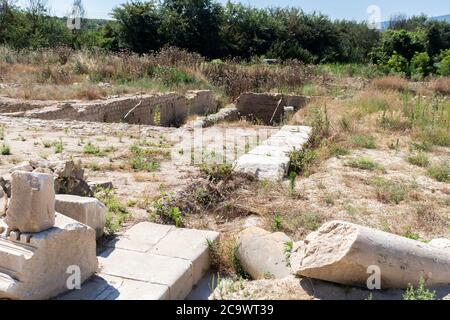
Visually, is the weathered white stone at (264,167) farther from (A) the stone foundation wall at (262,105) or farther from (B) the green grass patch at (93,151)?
(A) the stone foundation wall at (262,105)

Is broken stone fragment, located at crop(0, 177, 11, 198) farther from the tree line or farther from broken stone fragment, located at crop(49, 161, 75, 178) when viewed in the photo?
the tree line

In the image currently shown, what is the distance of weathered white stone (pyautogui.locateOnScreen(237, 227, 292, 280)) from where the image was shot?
3.33m

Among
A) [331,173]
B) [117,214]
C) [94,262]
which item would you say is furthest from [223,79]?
[94,262]

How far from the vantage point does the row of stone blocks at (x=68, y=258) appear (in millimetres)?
2631

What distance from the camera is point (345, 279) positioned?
2.92 m

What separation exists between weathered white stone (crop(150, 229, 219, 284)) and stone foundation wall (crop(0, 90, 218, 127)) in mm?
5490

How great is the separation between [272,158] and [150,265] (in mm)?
3495

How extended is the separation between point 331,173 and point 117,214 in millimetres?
3164

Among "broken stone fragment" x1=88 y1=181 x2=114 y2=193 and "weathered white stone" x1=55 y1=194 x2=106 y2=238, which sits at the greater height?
"weathered white stone" x1=55 y1=194 x2=106 y2=238

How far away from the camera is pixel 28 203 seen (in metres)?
2.68

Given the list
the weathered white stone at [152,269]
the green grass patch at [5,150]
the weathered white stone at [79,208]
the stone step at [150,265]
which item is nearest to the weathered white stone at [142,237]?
the stone step at [150,265]

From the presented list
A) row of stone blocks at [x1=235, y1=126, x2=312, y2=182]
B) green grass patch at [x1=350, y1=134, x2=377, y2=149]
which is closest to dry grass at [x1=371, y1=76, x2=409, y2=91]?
green grass patch at [x1=350, y1=134, x2=377, y2=149]

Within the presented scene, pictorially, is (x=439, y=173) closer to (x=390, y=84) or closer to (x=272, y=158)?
(x=272, y=158)
